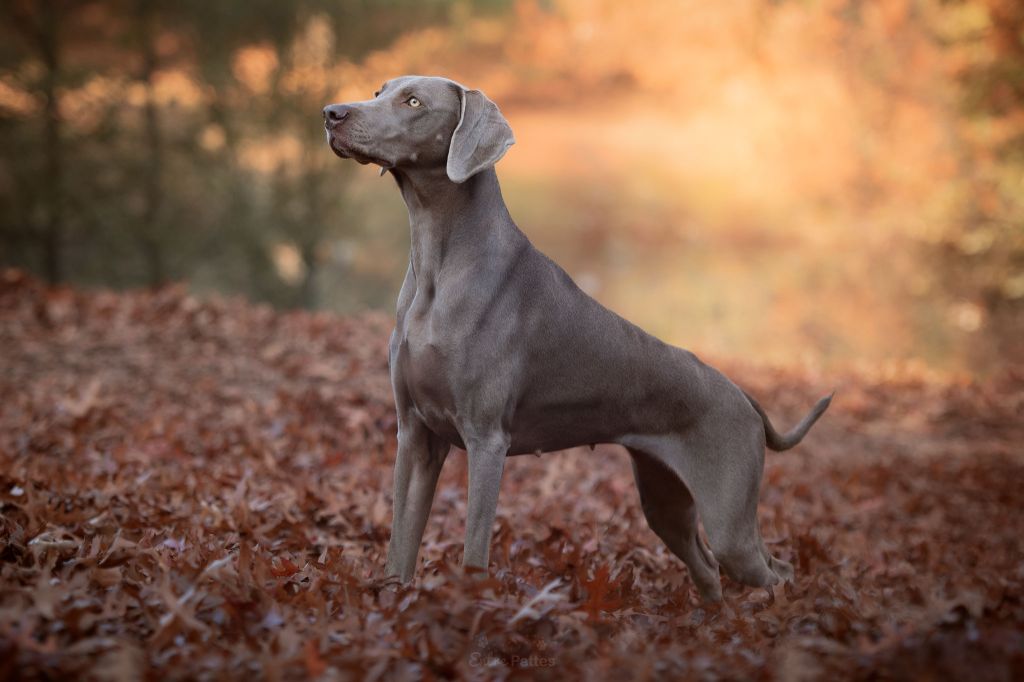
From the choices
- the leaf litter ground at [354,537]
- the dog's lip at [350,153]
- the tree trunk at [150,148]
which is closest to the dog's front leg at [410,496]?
the leaf litter ground at [354,537]

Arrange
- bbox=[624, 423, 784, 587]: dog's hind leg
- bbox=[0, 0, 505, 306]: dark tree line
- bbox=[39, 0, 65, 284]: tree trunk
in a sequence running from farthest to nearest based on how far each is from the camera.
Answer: bbox=[0, 0, 505, 306]: dark tree line, bbox=[39, 0, 65, 284]: tree trunk, bbox=[624, 423, 784, 587]: dog's hind leg

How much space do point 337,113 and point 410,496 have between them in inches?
57.3

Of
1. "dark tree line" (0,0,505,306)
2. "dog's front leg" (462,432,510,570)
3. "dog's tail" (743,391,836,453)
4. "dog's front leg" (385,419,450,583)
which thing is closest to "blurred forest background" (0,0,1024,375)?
"dark tree line" (0,0,505,306)

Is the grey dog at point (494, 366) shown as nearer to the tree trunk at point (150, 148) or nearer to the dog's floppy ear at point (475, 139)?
the dog's floppy ear at point (475, 139)

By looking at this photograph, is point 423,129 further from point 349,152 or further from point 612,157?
point 612,157

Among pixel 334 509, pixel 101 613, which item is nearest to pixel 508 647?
pixel 101 613

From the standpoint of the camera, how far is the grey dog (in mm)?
3346

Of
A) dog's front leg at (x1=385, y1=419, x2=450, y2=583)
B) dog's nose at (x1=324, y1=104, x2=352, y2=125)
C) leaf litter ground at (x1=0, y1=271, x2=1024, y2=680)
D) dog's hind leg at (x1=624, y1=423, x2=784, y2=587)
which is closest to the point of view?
leaf litter ground at (x1=0, y1=271, x2=1024, y2=680)

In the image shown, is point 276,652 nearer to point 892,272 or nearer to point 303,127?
point 303,127

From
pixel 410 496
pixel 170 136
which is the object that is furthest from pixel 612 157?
pixel 410 496

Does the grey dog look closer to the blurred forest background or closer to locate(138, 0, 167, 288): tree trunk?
the blurred forest background

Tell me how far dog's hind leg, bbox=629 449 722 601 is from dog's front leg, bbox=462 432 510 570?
2.61 ft

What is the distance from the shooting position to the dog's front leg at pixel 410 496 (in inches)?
142

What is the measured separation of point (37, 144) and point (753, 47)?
12973 millimetres
